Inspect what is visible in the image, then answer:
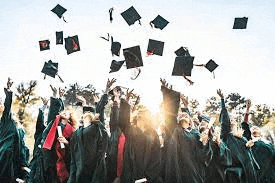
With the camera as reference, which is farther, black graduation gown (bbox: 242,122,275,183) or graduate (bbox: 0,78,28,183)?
black graduation gown (bbox: 242,122,275,183)

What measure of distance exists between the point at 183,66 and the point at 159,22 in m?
2.23

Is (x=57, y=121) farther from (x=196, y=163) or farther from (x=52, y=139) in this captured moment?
(x=196, y=163)

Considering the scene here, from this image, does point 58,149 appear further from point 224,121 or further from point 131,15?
point 131,15

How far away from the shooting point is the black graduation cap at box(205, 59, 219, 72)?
1019cm

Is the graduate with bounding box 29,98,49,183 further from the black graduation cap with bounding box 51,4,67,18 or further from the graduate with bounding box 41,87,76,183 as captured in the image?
the black graduation cap with bounding box 51,4,67,18

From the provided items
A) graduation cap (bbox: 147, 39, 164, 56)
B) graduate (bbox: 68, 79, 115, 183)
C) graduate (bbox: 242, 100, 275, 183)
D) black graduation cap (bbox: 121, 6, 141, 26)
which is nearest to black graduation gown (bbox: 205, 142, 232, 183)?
graduate (bbox: 242, 100, 275, 183)

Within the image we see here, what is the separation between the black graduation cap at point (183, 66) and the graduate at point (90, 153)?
2.29 metres

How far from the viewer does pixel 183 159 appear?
5.75 m

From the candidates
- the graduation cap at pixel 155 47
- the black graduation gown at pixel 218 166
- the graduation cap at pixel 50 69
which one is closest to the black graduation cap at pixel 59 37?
the graduation cap at pixel 50 69

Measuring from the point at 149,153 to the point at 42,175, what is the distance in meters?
2.28

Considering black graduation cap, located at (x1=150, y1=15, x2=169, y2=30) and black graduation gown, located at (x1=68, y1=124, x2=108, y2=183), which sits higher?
black graduation cap, located at (x1=150, y1=15, x2=169, y2=30)

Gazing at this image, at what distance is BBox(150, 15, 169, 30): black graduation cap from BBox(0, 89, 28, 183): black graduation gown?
4.68 metres

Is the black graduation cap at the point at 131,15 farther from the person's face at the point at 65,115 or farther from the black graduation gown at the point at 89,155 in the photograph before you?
the black graduation gown at the point at 89,155

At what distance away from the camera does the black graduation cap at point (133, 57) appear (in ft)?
28.5
